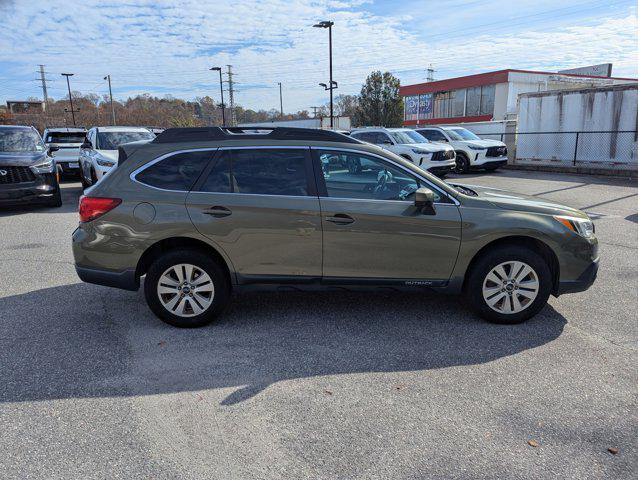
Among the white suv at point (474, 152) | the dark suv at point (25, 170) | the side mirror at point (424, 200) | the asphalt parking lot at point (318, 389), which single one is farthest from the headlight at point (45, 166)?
the white suv at point (474, 152)

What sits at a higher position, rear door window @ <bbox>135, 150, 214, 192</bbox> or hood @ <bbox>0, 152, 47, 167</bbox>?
rear door window @ <bbox>135, 150, 214, 192</bbox>

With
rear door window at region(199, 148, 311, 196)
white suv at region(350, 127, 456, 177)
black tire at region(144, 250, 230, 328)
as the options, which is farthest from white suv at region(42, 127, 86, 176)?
rear door window at region(199, 148, 311, 196)

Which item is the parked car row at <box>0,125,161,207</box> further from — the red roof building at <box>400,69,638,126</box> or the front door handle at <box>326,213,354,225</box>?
the red roof building at <box>400,69,638,126</box>

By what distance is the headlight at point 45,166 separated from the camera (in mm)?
10648

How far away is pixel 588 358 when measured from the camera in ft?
12.9

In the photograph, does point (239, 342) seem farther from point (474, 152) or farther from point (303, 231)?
point (474, 152)

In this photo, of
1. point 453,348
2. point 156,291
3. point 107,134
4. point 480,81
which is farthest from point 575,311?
point 480,81

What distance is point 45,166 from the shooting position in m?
10.8

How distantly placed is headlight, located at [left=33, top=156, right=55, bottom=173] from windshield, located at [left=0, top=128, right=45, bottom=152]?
50 cm

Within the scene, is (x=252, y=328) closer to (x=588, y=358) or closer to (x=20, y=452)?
(x=20, y=452)

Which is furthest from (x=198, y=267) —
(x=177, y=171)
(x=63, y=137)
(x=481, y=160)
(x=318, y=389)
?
(x=481, y=160)

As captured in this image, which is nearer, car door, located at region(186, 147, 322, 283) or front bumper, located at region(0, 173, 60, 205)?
car door, located at region(186, 147, 322, 283)

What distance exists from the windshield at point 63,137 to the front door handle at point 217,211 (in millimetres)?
15820

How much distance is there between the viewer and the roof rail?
15.1ft
